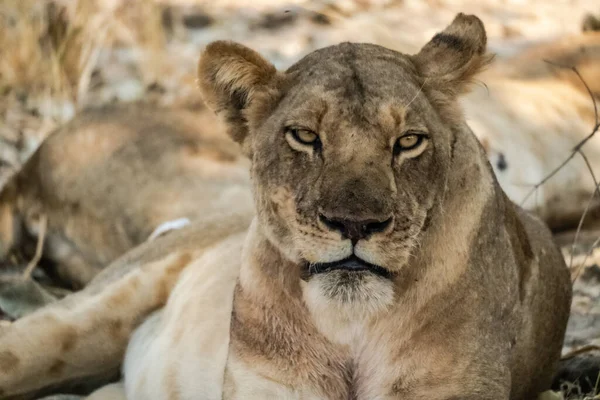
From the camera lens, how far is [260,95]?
2.86 m

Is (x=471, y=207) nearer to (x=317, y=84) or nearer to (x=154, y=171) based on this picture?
(x=317, y=84)

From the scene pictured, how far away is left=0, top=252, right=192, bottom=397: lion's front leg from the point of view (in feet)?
13.1

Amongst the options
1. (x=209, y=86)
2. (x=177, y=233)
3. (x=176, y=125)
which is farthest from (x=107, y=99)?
(x=209, y=86)

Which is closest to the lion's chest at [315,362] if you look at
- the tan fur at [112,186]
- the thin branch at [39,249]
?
the tan fur at [112,186]

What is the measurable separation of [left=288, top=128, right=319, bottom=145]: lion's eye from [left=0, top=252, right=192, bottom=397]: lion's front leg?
1710 millimetres

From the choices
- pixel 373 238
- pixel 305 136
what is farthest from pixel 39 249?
pixel 373 238

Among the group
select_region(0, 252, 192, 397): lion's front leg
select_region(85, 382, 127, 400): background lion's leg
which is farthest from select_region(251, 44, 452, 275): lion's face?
select_region(0, 252, 192, 397): lion's front leg

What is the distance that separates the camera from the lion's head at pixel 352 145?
2480 millimetres

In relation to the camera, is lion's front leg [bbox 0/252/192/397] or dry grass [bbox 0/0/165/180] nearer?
lion's front leg [bbox 0/252/192/397]

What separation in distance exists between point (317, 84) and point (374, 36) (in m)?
3.93

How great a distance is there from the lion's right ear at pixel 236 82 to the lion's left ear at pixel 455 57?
15.5 inches

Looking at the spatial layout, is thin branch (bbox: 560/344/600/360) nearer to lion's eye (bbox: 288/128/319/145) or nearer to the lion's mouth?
the lion's mouth

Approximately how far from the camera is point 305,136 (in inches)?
104

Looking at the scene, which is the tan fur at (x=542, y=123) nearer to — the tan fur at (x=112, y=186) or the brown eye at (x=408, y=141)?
the tan fur at (x=112, y=186)
